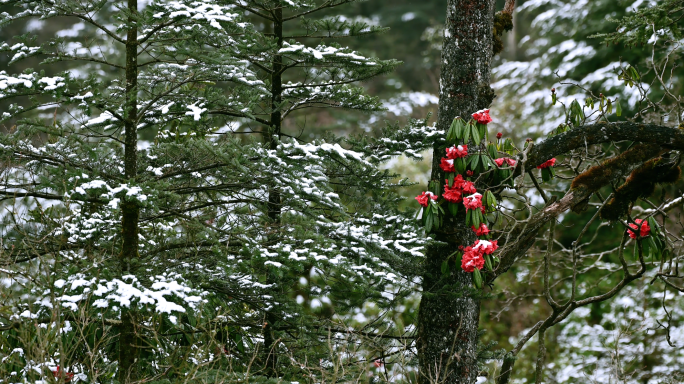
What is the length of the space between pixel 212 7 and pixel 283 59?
135cm

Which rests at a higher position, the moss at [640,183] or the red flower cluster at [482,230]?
the moss at [640,183]

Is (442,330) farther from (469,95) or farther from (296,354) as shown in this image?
(469,95)

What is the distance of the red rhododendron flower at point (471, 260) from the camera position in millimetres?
4151

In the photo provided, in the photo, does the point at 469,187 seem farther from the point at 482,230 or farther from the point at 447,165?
the point at 482,230

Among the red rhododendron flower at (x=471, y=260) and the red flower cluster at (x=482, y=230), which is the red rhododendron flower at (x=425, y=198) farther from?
the red rhododendron flower at (x=471, y=260)

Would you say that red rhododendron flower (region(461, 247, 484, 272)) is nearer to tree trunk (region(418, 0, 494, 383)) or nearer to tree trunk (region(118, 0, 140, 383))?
tree trunk (region(418, 0, 494, 383))

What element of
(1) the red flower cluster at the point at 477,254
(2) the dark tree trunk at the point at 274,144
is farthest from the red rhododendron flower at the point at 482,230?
(2) the dark tree trunk at the point at 274,144

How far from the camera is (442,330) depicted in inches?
182

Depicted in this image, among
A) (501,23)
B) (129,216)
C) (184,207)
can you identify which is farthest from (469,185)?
(129,216)

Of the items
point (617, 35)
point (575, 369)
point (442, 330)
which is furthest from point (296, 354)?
point (575, 369)

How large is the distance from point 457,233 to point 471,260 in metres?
0.51

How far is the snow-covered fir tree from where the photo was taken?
346 cm

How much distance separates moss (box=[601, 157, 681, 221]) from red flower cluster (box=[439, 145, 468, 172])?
155cm

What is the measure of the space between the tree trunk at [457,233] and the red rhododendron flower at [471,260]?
0.37m
